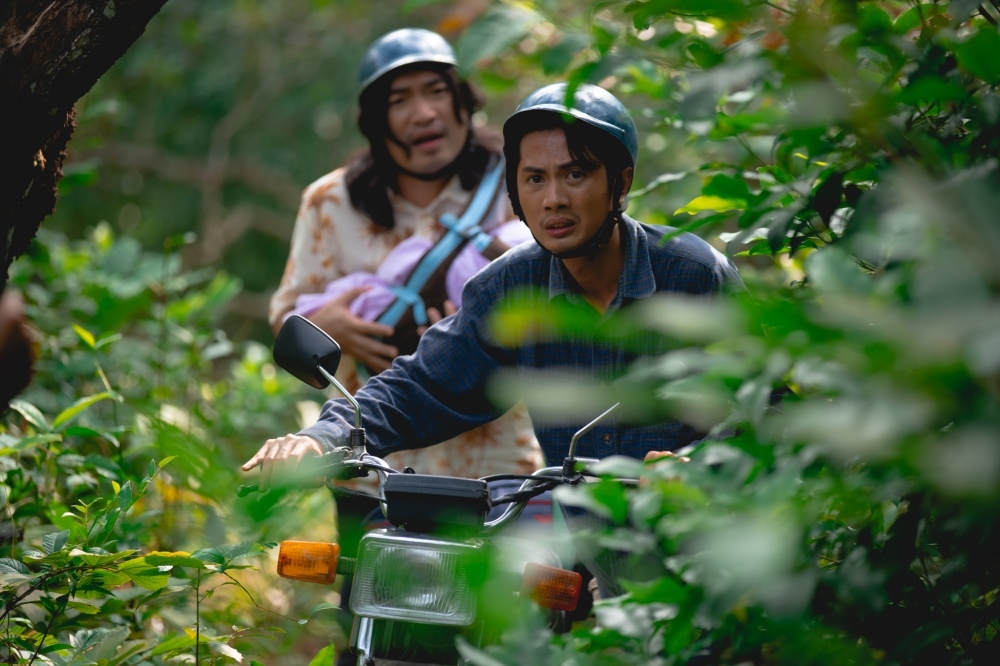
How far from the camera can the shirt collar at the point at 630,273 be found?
9.14 feet

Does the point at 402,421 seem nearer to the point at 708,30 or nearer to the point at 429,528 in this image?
the point at 429,528

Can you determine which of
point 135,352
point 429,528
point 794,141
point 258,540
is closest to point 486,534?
point 429,528

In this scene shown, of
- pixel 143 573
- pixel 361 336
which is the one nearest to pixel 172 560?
pixel 143 573

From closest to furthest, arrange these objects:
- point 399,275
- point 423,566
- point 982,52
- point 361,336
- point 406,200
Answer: point 982,52 < point 423,566 < point 361,336 < point 399,275 < point 406,200

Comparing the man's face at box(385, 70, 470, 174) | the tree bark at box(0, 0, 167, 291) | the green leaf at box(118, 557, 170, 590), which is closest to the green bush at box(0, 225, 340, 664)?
the green leaf at box(118, 557, 170, 590)

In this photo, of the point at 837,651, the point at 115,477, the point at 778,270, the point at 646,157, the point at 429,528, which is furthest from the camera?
the point at 646,157

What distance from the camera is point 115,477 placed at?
349cm

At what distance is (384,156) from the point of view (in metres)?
3.96

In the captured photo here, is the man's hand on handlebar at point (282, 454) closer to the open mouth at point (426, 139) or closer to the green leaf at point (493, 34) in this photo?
the green leaf at point (493, 34)

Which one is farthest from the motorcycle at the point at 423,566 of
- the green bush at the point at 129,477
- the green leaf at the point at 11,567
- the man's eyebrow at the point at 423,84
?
the man's eyebrow at the point at 423,84

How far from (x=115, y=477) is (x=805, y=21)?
2809 mm

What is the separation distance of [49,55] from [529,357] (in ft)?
4.54

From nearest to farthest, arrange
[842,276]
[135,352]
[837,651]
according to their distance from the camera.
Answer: [842,276] → [837,651] → [135,352]

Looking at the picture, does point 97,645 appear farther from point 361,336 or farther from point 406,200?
point 406,200
